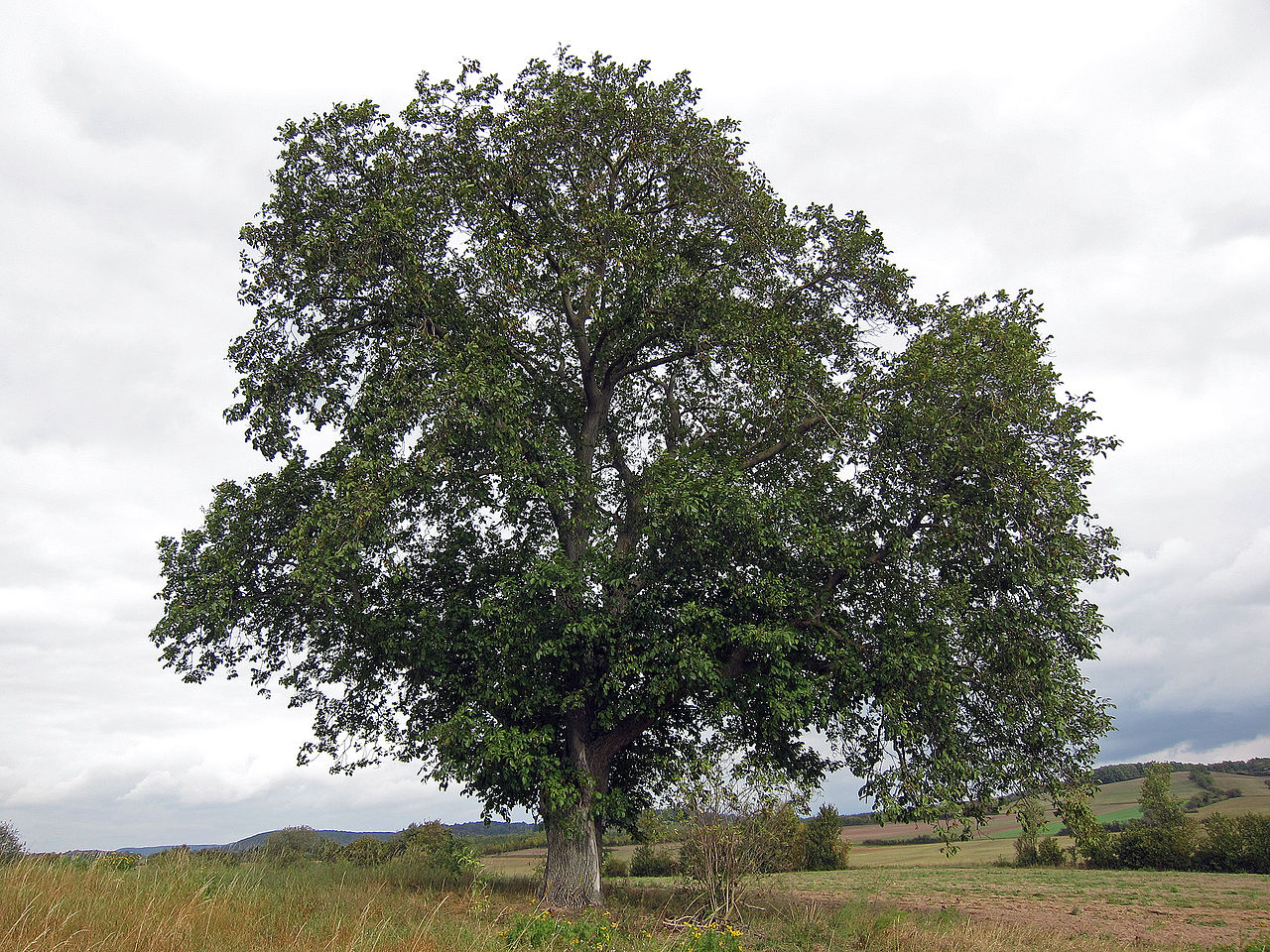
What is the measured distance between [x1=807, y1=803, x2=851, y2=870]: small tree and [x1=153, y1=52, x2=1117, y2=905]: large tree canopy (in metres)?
33.1

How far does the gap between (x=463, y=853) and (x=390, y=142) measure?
15.3 m

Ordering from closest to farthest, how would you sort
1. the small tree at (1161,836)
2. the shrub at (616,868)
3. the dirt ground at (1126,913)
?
the dirt ground at (1126,913) < the shrub at (616,868) < the small tree at (1161,836)

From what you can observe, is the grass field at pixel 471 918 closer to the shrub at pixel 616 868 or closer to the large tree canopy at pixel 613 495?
the large tree canopy at pixel 613 495

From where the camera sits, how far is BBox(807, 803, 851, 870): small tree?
152ft

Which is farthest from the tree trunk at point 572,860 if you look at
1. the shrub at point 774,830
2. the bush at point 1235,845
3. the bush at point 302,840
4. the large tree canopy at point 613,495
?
the bush at point 1235,845

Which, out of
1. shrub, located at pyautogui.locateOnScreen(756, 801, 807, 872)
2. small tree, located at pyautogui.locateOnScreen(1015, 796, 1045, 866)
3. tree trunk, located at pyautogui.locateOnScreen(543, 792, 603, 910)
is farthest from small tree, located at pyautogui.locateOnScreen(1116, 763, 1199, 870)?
tree trunk, located at pyautogui.locateOnScreen(543, 792, 603, 910)

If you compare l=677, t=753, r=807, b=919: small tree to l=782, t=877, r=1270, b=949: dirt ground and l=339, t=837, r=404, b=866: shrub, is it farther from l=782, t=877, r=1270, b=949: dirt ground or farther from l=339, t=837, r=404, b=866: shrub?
l=339, t=837, r=404, b=866: shrub

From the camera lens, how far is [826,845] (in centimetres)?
4725

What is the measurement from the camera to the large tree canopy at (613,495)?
1447cm

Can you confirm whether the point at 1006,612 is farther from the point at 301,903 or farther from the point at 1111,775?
the point at 1111,775

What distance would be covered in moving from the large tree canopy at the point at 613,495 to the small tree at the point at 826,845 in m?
33.1

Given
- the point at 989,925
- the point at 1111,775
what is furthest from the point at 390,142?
the point at 1111,775

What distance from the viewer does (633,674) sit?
50.3 ft

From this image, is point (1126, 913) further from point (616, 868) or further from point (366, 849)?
point (366, 849)
